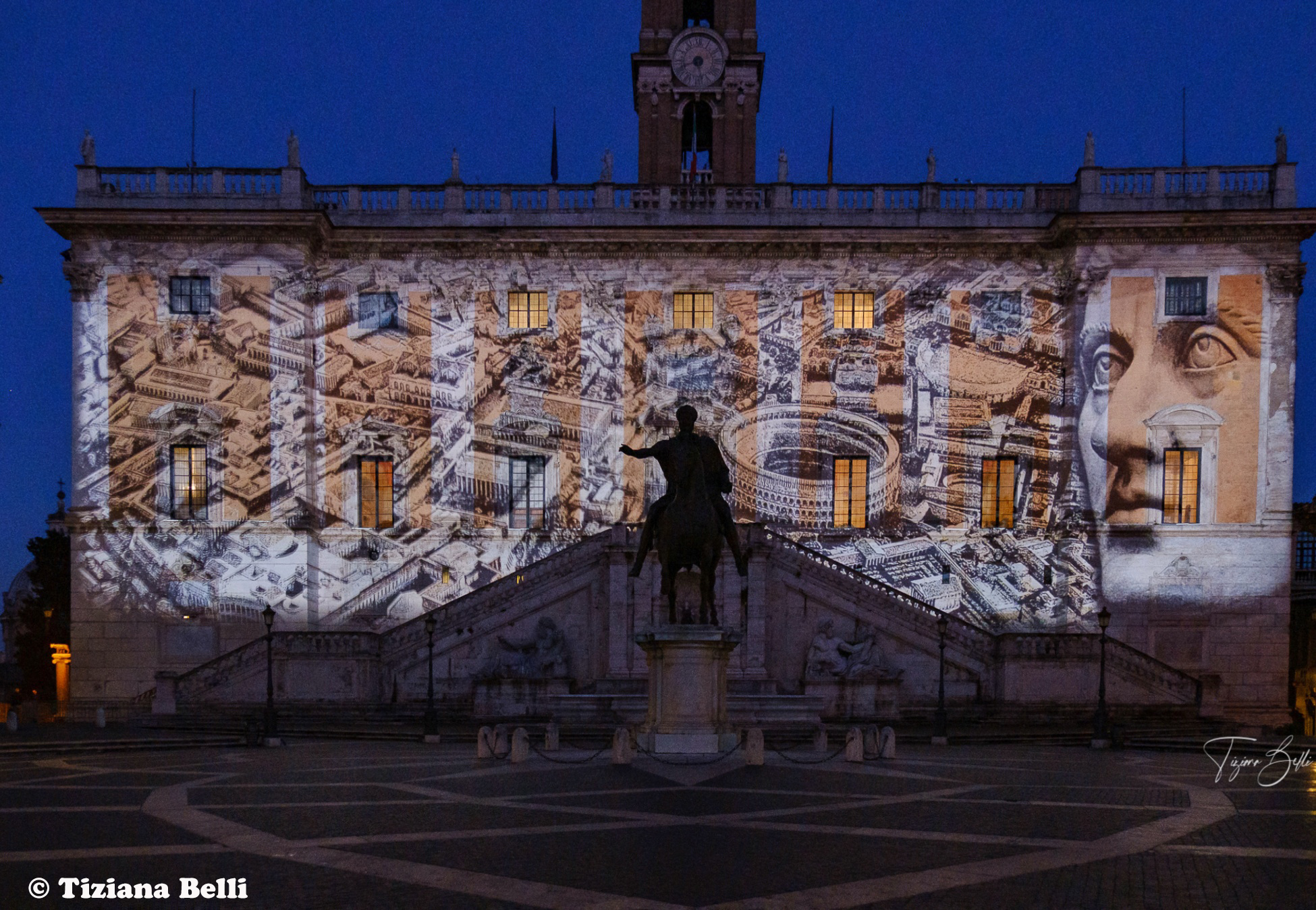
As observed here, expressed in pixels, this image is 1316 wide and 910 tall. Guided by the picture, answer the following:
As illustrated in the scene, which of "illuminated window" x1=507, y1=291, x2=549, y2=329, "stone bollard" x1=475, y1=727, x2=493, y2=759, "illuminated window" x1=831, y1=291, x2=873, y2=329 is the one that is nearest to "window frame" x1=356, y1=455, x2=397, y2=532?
"illuminated window" x1=507, y1=291, x2=549, y2=329

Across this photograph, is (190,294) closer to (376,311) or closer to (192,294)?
(192,294)

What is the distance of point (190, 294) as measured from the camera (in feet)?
132

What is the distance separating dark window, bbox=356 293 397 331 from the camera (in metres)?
40.5

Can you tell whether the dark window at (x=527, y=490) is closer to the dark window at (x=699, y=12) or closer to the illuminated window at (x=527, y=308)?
the illuminated window at (x=527, y=308)

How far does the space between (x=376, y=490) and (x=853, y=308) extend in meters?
17.3

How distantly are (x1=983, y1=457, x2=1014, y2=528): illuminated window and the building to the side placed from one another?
0.09 meters

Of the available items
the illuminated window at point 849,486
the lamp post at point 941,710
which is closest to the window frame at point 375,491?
the illuminated window at point 849,486

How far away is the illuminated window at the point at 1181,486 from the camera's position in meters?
38.6

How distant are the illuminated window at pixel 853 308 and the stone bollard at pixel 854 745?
21916mm

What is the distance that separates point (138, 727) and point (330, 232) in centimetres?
1703

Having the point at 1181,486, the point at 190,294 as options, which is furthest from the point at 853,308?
the point at 190,294

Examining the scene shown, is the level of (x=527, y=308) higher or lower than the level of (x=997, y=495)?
higher

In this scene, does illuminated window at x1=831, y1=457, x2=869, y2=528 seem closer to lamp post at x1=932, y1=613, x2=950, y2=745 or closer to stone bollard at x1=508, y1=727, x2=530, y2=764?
lamp post at x1=932, y1=613, x2=950, y2=745

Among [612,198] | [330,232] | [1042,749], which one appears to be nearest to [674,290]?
[612,198]
